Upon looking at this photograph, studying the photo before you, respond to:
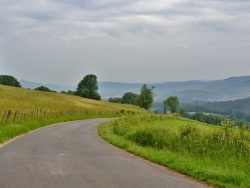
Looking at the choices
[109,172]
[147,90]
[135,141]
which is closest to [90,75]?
[147,90]

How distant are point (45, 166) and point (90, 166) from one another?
1.55 meters

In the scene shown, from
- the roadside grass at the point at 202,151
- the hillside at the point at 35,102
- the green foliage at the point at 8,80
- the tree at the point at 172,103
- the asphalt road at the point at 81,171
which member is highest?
the green foliage at the point at 8,80

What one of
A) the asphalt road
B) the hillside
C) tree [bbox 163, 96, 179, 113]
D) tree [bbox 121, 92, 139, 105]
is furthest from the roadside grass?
tree [bbox 121, 92, 139, 105]

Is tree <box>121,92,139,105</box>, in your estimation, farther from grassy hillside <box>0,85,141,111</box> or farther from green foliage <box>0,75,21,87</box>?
grassy hillside <box>0,85,141,111</box>

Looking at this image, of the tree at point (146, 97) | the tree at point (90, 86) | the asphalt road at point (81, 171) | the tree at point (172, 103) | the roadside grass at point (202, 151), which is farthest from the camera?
the tree at point (172, 103)

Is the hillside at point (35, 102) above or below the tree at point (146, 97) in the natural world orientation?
below

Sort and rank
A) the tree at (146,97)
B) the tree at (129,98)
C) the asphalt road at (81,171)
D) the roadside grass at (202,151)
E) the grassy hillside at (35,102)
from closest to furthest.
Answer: the asphalt road at (81,171) < the roadside grass at (202,151) < the grassy hillside at (35,102) < the tree at (146,97) < the tree at (129,98)

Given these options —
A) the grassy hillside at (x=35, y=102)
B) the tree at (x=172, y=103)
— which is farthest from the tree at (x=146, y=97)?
the tree at (x=172, y=103)

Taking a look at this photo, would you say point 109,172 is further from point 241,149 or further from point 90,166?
point 241,149

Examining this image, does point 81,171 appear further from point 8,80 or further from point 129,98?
point 129,98

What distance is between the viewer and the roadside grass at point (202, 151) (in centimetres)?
1141

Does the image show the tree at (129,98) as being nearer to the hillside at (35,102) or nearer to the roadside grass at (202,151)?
the hillside at (35,102)

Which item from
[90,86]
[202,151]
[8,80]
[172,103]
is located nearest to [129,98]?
[172,103]

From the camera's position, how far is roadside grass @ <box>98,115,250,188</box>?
1141cm
